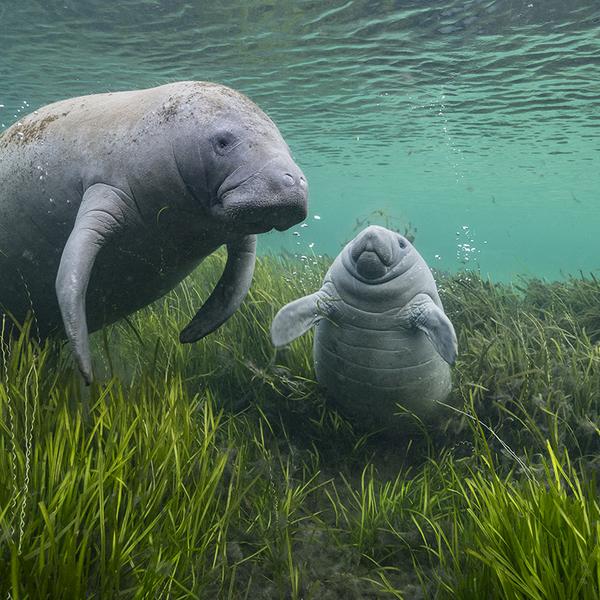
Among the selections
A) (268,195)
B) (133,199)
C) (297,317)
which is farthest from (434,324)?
(133,199)

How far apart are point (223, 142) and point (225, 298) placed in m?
1.45

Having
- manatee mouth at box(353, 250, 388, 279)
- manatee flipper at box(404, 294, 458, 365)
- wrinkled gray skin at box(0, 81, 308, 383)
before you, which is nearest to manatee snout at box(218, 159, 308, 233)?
wrinkled gray skin at box(0, 81, 308, 383)

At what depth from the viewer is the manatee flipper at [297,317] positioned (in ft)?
16.4

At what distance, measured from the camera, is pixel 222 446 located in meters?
4.40

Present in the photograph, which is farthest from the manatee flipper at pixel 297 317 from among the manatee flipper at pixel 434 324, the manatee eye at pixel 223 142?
the manatee eye at pixel 223 142

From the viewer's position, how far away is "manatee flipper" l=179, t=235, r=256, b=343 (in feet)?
15.3

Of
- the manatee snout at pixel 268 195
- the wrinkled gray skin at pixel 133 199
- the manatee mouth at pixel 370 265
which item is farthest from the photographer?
the manatee mouth at pixel 370 265

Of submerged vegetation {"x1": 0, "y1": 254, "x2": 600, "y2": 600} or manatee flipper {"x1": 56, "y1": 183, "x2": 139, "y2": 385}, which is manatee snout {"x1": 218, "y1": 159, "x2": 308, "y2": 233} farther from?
submerged vegetation {"x1": 0, "y1": 254, "x2": 600, "y2": 600}

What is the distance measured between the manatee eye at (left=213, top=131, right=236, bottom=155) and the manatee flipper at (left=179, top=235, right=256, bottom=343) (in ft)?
3.61

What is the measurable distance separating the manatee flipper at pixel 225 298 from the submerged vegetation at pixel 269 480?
1.53 ft

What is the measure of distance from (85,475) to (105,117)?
2717mm

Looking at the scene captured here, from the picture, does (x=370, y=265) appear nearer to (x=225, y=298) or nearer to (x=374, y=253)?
(x=374, y=253)

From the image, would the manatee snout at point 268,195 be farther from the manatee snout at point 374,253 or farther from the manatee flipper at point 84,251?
the manatee snout at point 374,253

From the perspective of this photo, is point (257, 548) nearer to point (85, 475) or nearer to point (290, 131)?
point (85, 475)
